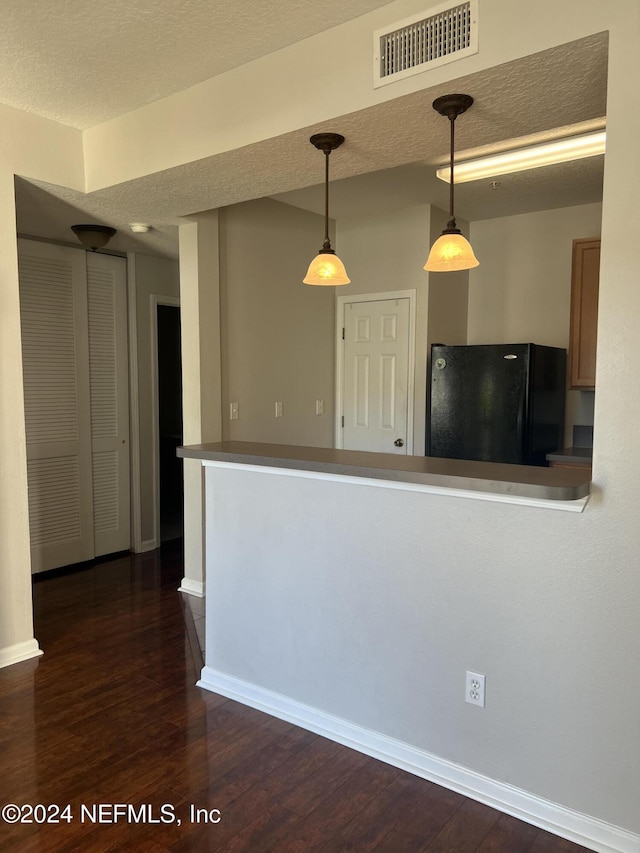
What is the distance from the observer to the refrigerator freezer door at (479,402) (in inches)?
147

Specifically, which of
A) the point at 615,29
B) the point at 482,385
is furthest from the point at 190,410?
the point at 615,29

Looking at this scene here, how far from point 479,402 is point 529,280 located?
1087 millimetres

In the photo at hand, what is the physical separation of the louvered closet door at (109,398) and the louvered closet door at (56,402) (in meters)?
Answer: 0.07

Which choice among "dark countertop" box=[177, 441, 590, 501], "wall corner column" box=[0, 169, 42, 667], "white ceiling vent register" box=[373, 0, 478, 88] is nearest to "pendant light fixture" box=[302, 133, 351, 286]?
"white ceiling vent register" box=[373, 0, 478, 88]

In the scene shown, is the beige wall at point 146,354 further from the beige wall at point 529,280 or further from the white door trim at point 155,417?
the beige wall at point 529,280

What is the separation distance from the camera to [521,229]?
432 cm

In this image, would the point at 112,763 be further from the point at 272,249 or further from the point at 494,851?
the point at 272,249

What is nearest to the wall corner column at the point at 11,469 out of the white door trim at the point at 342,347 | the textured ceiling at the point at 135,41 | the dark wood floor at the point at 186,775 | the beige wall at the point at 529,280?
the dark wood floor at the point at 186,775

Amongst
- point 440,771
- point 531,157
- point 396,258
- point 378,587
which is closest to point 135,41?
point 531,157

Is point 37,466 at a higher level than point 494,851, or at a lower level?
higher

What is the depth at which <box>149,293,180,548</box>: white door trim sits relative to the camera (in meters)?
4.88

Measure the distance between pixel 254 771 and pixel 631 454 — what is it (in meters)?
1.65

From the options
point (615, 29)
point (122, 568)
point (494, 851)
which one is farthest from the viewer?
point (122, 568)

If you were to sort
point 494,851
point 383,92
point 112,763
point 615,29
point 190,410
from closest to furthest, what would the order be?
point 615,29 < point 494,851 < point 383,92 < point 112,763 < point 190,410
